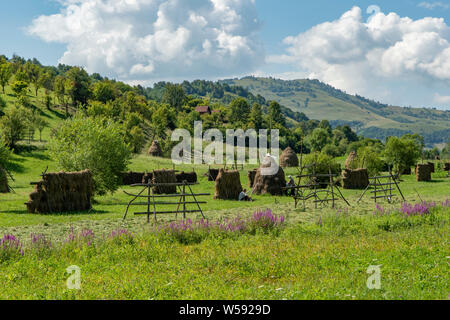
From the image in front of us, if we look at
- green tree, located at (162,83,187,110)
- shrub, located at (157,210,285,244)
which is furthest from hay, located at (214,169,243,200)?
green tree, located at (162,83,187,110)

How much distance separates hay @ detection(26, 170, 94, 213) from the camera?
20062 millimetres

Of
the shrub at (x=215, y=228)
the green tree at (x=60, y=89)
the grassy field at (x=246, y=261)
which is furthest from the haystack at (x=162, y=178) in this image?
the green tree at (x=60, y=89)

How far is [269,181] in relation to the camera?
28.9m

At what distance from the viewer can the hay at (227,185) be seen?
27.0 m

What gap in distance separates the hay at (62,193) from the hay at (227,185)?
892 cm

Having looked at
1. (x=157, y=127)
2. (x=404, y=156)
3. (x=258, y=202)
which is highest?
(x=157, y=127)

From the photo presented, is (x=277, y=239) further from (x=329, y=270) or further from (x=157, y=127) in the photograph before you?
(x=157, y=127)

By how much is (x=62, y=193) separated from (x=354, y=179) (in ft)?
86.1

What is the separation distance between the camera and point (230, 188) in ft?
89.4

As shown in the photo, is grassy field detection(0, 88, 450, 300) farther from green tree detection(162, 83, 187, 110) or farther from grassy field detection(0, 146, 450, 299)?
green tree detection(162, 83, 187, 110)

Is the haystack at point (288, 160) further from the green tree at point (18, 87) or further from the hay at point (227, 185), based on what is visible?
the green tree at point (18, 87)

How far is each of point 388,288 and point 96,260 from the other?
7.23 m
